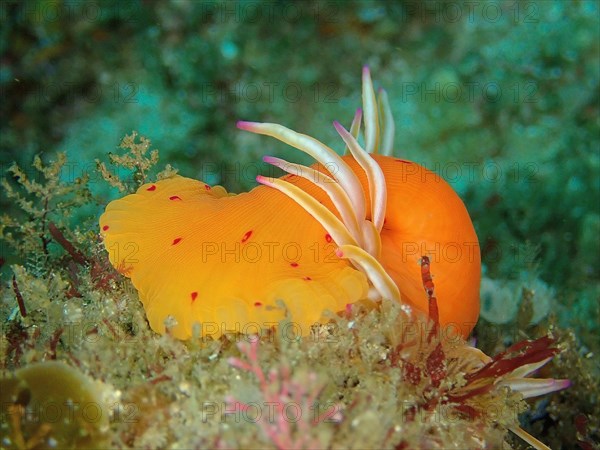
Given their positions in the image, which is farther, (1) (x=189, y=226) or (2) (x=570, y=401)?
(2) (x=570, y=401)

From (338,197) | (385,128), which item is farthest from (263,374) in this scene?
(385,128)

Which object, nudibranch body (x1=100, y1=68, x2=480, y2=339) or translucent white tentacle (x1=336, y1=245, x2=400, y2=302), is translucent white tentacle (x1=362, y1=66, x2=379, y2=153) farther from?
translucent white tentacle (x1=336, y1=245, x2=400, y2=302)

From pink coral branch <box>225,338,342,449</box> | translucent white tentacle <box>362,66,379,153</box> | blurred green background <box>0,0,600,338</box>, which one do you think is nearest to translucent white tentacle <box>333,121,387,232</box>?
translucent white tentacle <box>362,66,379,153</box>

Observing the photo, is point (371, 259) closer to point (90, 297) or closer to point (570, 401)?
point (90, 297)

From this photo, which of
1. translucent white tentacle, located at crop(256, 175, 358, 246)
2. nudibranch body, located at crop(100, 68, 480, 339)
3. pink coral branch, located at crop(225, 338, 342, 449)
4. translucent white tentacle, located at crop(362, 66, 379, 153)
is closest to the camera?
pink coral branch, located at crop(225, 338, 342, 449)

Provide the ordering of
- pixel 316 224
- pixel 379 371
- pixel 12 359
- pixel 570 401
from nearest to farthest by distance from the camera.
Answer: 1. pixel 379 371
2. pixel 12 359
3. pixel 316 224
4. pixel 570 401

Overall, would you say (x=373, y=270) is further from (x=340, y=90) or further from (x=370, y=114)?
(x=340, y=90)

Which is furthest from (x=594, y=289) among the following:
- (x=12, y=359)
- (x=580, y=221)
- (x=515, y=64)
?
(x=12, y=359)
